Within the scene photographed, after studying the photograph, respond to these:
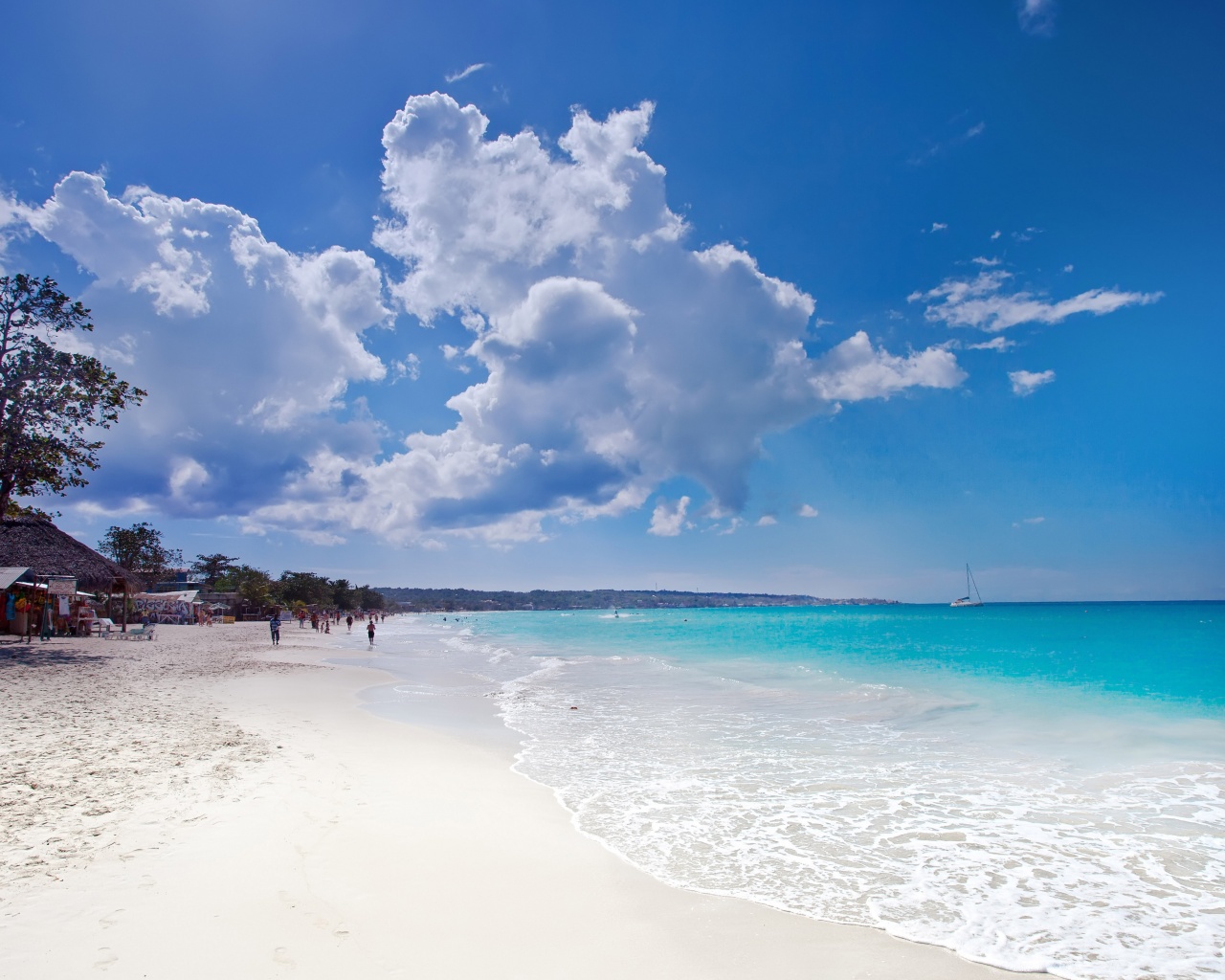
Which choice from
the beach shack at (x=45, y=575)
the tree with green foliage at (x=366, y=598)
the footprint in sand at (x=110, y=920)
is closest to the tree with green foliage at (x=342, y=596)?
the tree with green foliage at (x=366, y=598)

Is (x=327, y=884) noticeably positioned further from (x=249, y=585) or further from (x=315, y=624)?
(x=249, y=585)

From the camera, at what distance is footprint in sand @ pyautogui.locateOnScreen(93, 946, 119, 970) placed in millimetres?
3502

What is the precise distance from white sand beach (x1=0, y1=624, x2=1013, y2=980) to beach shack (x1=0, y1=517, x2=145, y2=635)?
21.4m

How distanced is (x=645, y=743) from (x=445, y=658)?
22.5m

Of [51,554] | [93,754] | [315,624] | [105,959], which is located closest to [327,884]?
[105,959]

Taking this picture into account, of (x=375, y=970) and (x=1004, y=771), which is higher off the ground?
(x=375, y=970)

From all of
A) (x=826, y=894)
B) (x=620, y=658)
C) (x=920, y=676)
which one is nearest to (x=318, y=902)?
(x=826, y=894)

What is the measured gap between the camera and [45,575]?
90.9ft

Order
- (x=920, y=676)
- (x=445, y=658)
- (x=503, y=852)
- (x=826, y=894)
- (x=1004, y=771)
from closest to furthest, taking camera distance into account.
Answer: (x=826, y=894), (x=503, y=852), (x=1004, y=771), (x=920, y=676), (x=445, y=658)

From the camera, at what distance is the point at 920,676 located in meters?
23.7

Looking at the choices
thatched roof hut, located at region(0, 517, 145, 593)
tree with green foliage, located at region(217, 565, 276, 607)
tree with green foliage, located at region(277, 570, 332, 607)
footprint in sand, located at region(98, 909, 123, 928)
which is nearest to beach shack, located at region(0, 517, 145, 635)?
thatched roof hut, located at region(0, 517, 145, 593)

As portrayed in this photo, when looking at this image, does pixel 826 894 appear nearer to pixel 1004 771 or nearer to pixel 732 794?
pixel 732 794

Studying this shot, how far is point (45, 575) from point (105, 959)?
107 feet

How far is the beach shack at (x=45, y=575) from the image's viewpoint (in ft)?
81.7
